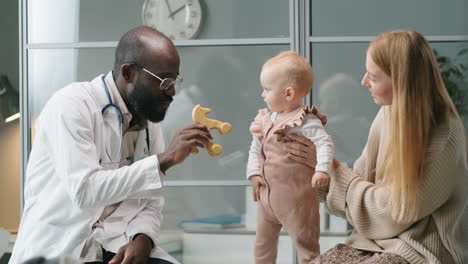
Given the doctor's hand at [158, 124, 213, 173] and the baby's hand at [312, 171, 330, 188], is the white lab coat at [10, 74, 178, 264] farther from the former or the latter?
the baby's hand at [312, 171, 330, 188]

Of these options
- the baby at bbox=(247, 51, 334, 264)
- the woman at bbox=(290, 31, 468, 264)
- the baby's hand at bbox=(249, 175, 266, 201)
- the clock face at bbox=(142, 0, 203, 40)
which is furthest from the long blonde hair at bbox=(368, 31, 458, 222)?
the clock face at bbox=(142, 0, 203, 40)

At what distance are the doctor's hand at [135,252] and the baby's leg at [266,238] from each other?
419 mm

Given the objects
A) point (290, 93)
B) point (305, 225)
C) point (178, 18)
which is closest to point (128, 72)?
point (290, 93)

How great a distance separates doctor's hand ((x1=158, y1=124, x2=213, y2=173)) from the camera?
242cm

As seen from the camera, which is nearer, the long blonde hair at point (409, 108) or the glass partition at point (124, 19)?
the long blonde hair at point (409, 108)

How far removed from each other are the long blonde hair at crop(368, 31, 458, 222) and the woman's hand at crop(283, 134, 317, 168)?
41cm

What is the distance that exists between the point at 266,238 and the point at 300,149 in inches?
14.9

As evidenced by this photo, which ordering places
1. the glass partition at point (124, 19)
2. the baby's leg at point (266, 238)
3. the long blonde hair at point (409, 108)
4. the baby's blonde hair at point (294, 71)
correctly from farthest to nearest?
Result: the glass partition at point (124, 19), the baby's leg at point (266, 238), the baby's blonde hair at point (294, 71), the long blonde hair at point (409, 108)

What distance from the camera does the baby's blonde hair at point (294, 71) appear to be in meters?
2.62

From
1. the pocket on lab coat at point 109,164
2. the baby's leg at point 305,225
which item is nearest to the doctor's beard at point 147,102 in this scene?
the pocket on lab coat at point 109,164

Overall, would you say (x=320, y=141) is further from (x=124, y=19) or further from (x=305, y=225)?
(x=124, y=19)

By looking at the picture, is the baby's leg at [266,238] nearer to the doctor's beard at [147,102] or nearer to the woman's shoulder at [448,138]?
the doctor's beard at [147,102]

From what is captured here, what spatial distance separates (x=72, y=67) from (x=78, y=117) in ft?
7.50

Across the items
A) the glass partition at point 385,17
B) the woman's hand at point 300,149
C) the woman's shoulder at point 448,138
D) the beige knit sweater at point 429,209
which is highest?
the glass partition at point 385,17
